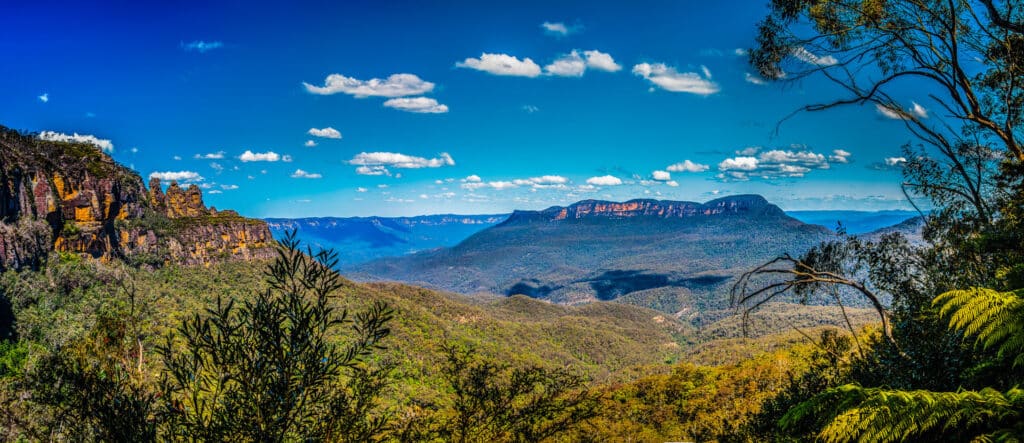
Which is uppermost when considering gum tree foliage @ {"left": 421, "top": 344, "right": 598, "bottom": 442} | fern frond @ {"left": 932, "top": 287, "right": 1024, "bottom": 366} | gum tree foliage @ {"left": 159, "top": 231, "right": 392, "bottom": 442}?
fern frond @ {"left": 932, "top": 287, "right": 1024, "bottom": 366}

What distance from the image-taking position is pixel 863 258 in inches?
466

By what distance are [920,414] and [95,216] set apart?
294 ft

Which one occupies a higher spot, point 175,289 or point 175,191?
point 175,191

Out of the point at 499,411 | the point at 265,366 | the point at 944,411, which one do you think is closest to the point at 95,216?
the point at 499,411

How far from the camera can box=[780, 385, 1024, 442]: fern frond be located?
3.33 meters

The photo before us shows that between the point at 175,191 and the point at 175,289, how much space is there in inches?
1719

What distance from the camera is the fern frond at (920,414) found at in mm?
3330

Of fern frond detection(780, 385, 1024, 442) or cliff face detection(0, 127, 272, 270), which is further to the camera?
cliff face detection(0, 127, 272, 270)

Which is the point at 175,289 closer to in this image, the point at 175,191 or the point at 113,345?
the point at 175,191

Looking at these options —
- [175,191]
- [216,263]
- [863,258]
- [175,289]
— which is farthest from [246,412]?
[175,191]

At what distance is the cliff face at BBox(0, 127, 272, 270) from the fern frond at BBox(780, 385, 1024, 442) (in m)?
70.4

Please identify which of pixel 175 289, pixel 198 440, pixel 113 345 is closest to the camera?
pixel 198 440

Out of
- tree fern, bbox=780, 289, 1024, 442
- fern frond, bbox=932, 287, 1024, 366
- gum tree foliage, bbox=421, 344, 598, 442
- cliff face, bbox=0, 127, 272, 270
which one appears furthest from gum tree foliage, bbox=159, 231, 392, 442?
cliff face, bbox=0, 127, 272, 270

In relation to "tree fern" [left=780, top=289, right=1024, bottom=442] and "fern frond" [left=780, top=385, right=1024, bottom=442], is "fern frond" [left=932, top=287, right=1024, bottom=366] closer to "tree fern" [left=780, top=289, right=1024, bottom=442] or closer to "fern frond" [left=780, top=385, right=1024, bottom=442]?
"tree fern" [left=780, top=289, right=1024, bottom=442]
